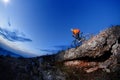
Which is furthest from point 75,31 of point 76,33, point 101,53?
point 101,53

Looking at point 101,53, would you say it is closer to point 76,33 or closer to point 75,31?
point 76,33

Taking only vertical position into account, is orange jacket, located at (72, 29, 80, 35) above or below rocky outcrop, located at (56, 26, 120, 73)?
above

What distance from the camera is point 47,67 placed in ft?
58.5

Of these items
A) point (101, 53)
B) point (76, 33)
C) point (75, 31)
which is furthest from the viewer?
point (75, 31)

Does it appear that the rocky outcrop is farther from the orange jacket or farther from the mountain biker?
the orange jacket

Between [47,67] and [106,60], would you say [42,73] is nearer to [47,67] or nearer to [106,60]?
[47,67]

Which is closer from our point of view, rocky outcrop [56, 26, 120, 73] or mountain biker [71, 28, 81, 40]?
rocky outcrop [56, 26, 120, 73]

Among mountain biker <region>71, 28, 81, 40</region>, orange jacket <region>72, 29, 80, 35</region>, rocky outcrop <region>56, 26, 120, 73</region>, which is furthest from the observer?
orange jacket <region>72, 29, 80, 35</region>

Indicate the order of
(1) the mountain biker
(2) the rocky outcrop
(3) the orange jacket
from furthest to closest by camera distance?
1. (3) the orange jacket
2. (1) the mountain biker
3. (2) the rocky outcrop

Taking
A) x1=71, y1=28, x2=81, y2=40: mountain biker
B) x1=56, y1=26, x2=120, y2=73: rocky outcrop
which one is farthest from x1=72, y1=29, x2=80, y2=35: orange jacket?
x1=56, y1=26, x2=120, y2=73: rocky outcrop

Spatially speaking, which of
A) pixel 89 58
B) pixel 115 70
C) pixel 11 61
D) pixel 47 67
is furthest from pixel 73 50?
pixel 11 61

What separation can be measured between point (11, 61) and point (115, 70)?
8124mm

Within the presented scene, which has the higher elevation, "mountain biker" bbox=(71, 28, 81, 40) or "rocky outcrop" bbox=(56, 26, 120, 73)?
"mountain biker" bbox=(71, 28, 81, 40)

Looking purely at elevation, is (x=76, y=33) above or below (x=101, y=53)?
above
